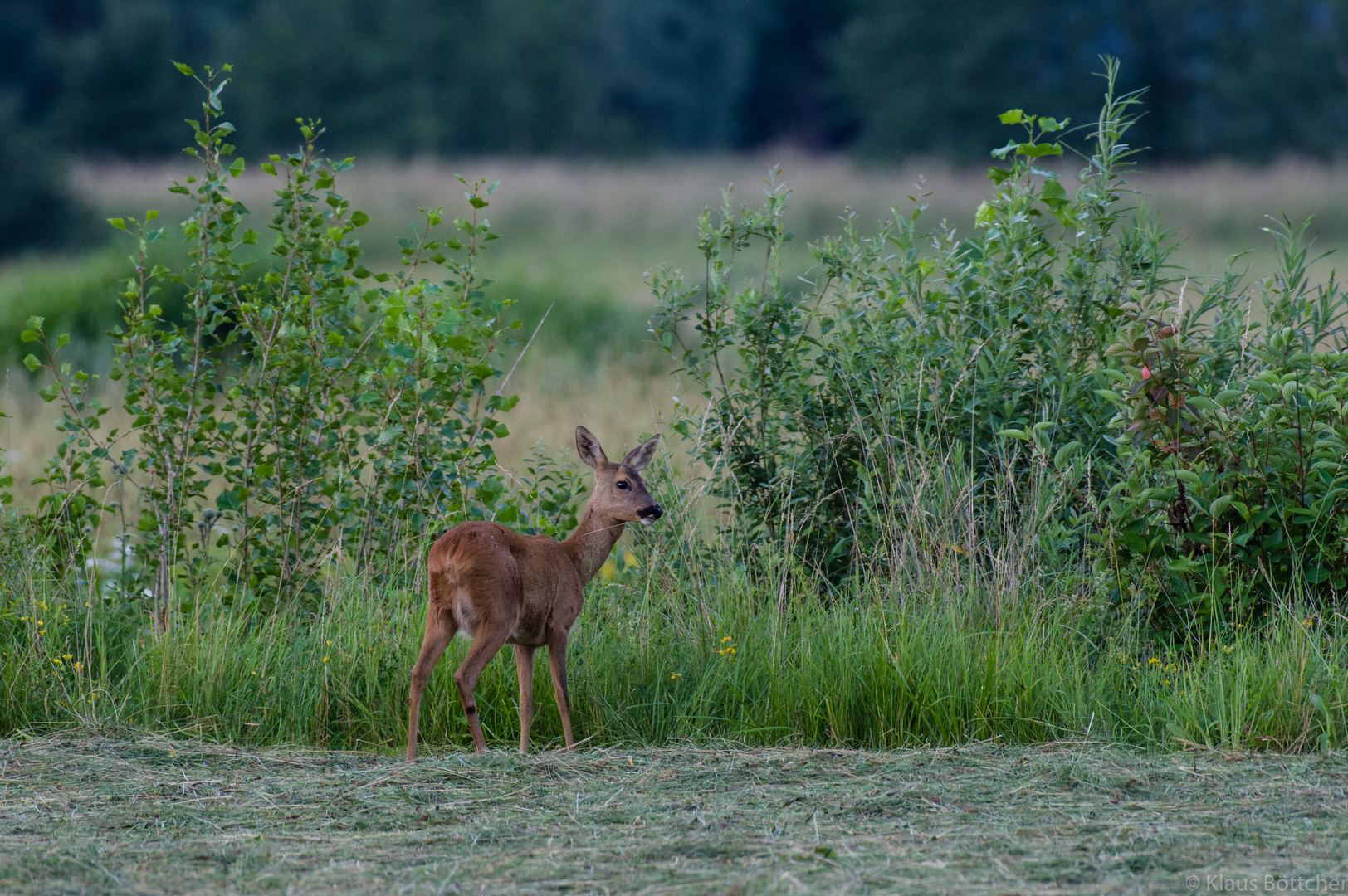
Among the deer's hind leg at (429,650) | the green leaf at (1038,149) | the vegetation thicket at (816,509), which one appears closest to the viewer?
the deer's hind leg at (429,650)

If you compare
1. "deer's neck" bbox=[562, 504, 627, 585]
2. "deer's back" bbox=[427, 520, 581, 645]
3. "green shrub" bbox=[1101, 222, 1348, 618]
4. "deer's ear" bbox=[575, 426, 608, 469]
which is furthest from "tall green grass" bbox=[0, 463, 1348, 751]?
"deer's ear" bbox=[575, 426, 608, 469]

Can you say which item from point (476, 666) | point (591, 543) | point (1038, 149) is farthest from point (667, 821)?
point (1038, 149)

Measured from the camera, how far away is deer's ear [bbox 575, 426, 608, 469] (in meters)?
5.69

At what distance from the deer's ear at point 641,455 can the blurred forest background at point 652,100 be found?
19.3m

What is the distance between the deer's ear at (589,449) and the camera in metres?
5.69

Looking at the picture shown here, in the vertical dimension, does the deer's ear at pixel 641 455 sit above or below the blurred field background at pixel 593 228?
below

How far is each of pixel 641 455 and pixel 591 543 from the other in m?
0.46

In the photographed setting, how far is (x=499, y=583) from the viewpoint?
489cm

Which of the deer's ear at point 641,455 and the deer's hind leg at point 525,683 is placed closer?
the deer's hind leg at point 525,683

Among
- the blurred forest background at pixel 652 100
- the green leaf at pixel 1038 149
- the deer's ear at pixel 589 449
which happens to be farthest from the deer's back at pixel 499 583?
the blurred forest background at pixel 652 100

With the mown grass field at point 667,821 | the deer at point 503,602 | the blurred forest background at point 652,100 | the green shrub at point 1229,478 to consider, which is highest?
the blurred forest background at point 652,100

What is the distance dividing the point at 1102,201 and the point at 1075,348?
25.3 inches

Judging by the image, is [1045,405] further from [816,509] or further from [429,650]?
[429,650]

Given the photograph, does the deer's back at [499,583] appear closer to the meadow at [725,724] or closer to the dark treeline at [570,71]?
the meadow at [725,724]
